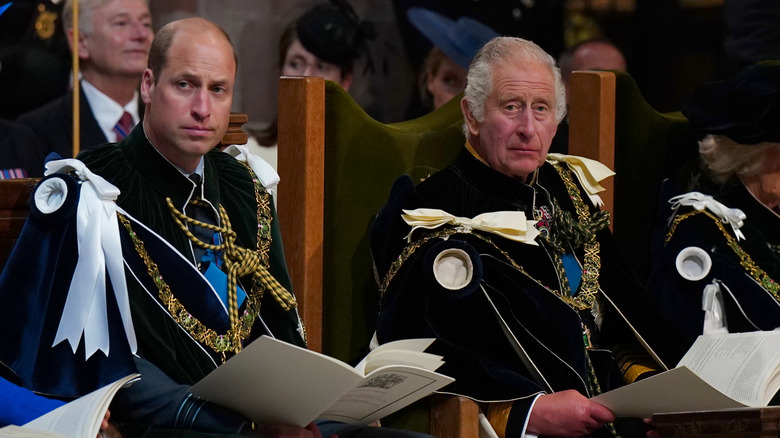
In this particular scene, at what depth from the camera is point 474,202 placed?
3.19 m

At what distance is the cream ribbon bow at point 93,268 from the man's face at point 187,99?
179mm

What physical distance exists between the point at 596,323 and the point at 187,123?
4.02 feet

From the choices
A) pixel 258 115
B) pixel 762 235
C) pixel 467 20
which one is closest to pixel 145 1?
pixel 258 115

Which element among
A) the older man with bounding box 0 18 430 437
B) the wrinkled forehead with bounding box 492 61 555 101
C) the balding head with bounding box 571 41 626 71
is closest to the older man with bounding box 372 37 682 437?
the wrinkled forehead with bounding box 492 61 555 101

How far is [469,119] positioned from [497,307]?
52cm

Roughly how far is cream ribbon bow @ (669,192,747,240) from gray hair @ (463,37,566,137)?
0.64 metres

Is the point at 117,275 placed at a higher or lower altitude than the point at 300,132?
lower

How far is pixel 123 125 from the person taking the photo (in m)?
4.68

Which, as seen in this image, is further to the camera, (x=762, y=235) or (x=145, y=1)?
(x=145, y=1)

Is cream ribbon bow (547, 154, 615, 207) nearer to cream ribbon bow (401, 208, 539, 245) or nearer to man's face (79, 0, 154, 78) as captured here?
cream ribbon bow (401, 208, 539, 245)

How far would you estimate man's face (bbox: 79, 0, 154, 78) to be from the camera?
464 cm

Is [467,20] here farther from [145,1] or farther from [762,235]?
[762,235]

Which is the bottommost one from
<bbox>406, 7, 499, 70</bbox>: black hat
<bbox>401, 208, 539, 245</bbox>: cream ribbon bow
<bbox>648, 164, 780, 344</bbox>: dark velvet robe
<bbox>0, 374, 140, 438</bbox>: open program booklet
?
<bbox>0, 374, 140, 438</bbox>: open program booklet

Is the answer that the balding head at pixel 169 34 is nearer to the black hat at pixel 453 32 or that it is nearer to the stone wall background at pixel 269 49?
the stone wall background at pixel 269 49
